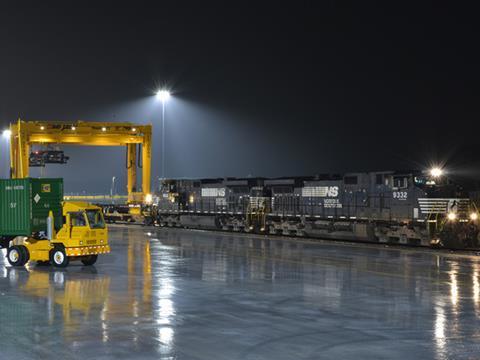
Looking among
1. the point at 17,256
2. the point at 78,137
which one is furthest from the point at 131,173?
the point at 17,256

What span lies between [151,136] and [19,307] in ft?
116

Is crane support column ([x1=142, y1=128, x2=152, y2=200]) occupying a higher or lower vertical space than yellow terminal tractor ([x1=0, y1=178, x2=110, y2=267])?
higher

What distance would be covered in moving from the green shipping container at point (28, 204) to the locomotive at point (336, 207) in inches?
646

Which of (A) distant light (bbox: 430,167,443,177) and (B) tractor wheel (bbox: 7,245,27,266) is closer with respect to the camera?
(B) tractor wheel (bbox: 7,245,27,266)

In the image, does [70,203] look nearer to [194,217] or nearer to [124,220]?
[194,217]

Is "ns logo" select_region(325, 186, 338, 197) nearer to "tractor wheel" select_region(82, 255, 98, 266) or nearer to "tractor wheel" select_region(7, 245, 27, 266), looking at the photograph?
"tractor wheel" select_region(82, 255, 98, 266)

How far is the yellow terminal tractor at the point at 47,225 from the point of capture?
21688 mm

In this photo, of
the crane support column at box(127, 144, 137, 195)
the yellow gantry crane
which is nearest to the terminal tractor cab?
the yellow gantry crane

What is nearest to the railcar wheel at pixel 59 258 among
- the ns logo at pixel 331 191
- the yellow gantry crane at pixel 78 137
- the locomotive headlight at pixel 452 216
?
the locomotive headlight at pixel 452 216

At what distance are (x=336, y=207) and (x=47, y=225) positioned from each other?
19.3m

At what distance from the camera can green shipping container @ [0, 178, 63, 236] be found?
22.3 m

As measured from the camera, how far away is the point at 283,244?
106 ft

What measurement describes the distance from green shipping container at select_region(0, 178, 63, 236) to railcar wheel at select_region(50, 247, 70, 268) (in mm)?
789

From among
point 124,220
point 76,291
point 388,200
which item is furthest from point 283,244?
point 124,220
